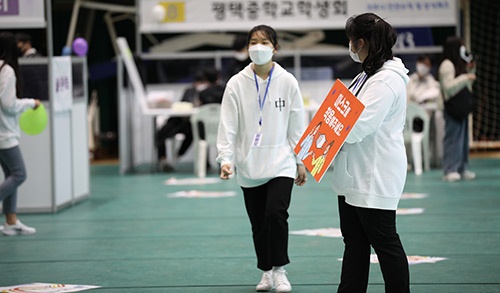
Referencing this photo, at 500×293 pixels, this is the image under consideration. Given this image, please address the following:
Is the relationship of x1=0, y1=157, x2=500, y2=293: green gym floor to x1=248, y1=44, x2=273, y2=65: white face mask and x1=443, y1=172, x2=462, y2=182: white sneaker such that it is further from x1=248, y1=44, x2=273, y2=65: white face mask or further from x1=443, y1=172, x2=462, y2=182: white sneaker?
x1=248, y1=44, x2=273, y2=65: white face mask

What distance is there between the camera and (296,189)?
11070 millimetres

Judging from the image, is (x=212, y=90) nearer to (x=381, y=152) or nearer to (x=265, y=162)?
(x=265, y=162)

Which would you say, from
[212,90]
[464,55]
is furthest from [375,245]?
[212,90]

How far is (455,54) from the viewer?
36.3 feet

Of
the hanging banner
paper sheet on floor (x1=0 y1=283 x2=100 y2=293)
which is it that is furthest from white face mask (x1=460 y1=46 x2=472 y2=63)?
paper sheet on floor (x1=0 y1=283 x2=100 y2=293)

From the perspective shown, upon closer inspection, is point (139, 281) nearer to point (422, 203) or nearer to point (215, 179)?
point (422, 203)

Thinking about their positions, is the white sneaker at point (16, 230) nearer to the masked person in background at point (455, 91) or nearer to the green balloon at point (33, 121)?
the green balloon at point (33, 121)

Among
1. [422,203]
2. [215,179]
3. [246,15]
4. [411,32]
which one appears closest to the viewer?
[422,203]

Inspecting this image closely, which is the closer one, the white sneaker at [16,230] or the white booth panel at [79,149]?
the white sneaker at [16,230]

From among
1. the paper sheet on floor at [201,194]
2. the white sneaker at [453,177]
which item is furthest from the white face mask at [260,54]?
the white sneaker at [453,177]

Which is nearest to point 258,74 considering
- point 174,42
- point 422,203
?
point 422,203

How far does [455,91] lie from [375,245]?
715cm

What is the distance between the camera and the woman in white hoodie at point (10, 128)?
24.8 feet

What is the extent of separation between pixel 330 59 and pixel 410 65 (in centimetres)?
124
